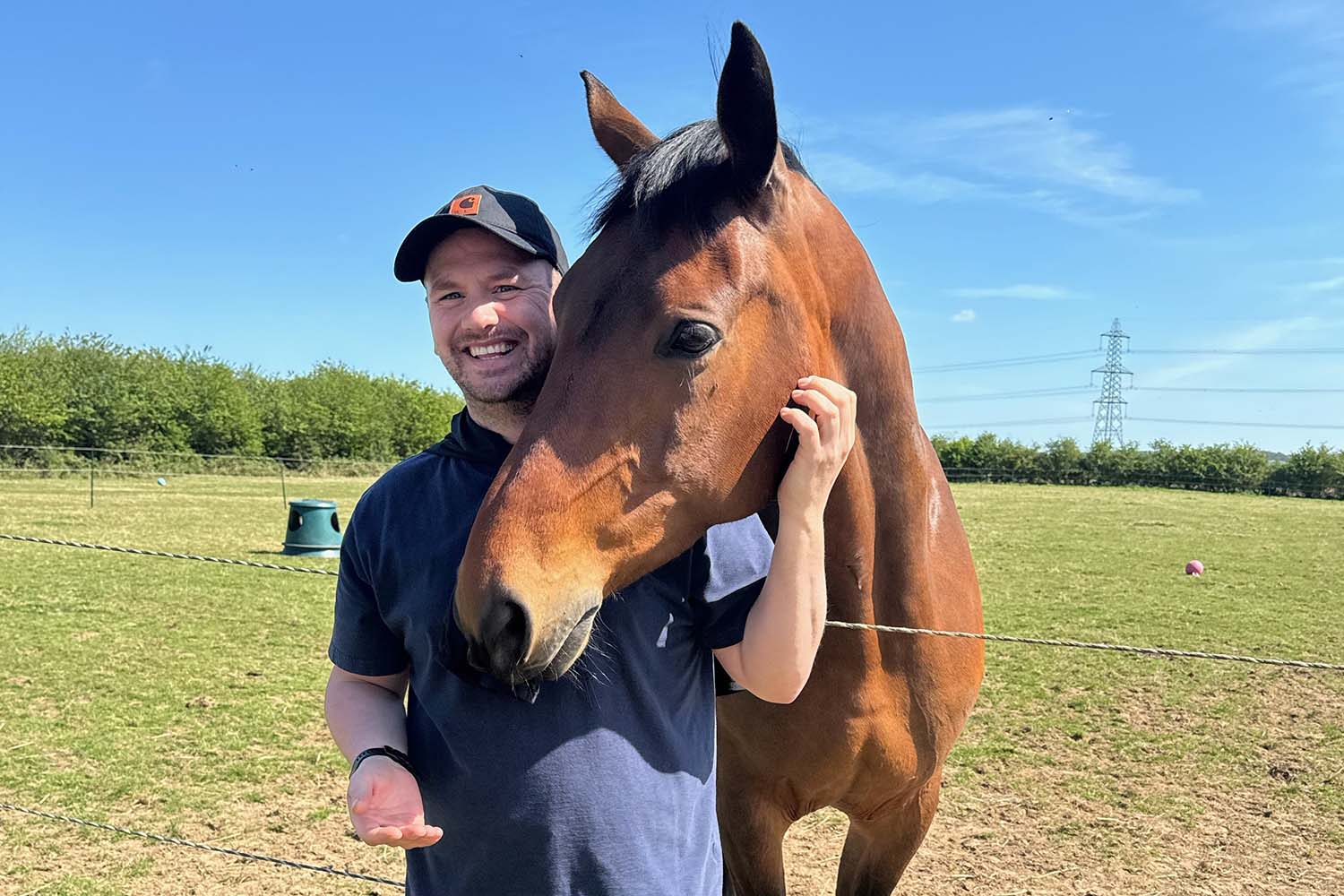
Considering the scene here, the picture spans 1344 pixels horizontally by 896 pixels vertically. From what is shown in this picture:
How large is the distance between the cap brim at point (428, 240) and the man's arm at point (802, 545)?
2.02ft

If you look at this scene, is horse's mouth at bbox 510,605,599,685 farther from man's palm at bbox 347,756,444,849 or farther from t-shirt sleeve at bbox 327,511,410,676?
t-shirt sleeve at bbox 327,511,410,676

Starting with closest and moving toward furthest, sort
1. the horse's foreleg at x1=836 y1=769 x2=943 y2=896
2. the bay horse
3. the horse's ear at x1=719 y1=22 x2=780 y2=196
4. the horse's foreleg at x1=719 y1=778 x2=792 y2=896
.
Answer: the bay horse, the horse's ear at x1=719 y1=22 x2=780 y2=196, the horse's foreleg at x1=719 y1=778 x2=792 y2=896, the horse's foreleg at x1=836 y1=769 x2=943 y2=896

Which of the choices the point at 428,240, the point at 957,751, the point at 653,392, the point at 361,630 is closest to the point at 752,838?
the point at 361,630

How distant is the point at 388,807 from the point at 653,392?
83 centimetres

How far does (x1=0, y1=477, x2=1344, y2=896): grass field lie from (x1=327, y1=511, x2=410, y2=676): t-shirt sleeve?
3.42ft

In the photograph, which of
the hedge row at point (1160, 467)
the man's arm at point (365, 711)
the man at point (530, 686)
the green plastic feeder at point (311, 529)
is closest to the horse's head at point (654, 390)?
the man at point (530, 686)

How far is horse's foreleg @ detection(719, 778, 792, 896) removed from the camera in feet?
8.43

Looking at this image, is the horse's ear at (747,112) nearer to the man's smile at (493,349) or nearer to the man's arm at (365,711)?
the man's smile at (493,349)

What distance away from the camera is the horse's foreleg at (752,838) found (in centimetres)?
257

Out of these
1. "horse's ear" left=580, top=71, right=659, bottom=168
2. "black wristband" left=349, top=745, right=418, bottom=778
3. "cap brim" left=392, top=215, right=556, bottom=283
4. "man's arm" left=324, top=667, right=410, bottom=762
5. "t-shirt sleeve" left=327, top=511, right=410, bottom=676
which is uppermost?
"horse's ear" left=580, top=71, right=659, bottom=168

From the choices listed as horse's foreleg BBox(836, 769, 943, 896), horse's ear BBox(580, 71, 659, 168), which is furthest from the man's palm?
horse's foreleg BBox(836, 769, 943, 896)

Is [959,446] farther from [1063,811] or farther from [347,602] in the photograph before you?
[347,602]

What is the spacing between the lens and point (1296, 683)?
750 cm

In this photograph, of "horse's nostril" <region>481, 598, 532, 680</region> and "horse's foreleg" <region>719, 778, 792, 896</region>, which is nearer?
"horse's nostril" <region>481, 598, 532, 680</region>
